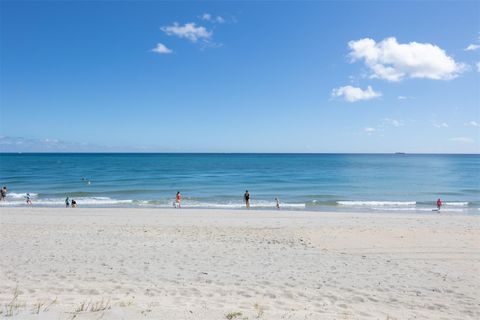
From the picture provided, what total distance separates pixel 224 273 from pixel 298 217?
12.7 m

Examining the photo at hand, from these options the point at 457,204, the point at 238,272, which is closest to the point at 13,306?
the point at 238,272

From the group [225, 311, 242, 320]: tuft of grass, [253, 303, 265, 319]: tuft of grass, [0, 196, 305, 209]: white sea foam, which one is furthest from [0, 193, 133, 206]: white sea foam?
[225, 311, 242, 320]: tuft of grass

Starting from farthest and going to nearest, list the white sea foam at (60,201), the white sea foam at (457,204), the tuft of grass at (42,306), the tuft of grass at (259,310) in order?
the white sea foam at (457,204) → the white sea foam at (60,201) → the tuft of grass at (259,310) → the tuft of grass at (42,306)

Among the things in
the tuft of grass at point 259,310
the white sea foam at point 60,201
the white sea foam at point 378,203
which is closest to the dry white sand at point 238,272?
the tuft of grass at point 259,310

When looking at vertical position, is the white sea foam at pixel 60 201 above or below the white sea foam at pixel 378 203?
below

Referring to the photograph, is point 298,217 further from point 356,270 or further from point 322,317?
point 322,317

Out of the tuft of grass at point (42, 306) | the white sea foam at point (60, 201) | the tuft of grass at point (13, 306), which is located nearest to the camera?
the tuft of grass at point (13, 306)

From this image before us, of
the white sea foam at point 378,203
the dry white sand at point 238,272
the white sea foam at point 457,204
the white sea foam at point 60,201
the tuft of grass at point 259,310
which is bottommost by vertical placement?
the white sea foam at point 60,201

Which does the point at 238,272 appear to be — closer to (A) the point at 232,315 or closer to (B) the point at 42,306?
(A) the point at 232,315

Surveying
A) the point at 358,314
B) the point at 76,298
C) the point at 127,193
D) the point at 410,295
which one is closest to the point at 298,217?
the point at 410,295

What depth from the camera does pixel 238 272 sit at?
923 cm

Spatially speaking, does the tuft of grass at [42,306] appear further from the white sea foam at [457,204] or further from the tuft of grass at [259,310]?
the white sea foam at [457,204]

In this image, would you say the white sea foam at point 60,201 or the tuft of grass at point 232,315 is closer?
the tuft of grass at point 232,315

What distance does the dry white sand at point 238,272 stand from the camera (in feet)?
21.9
